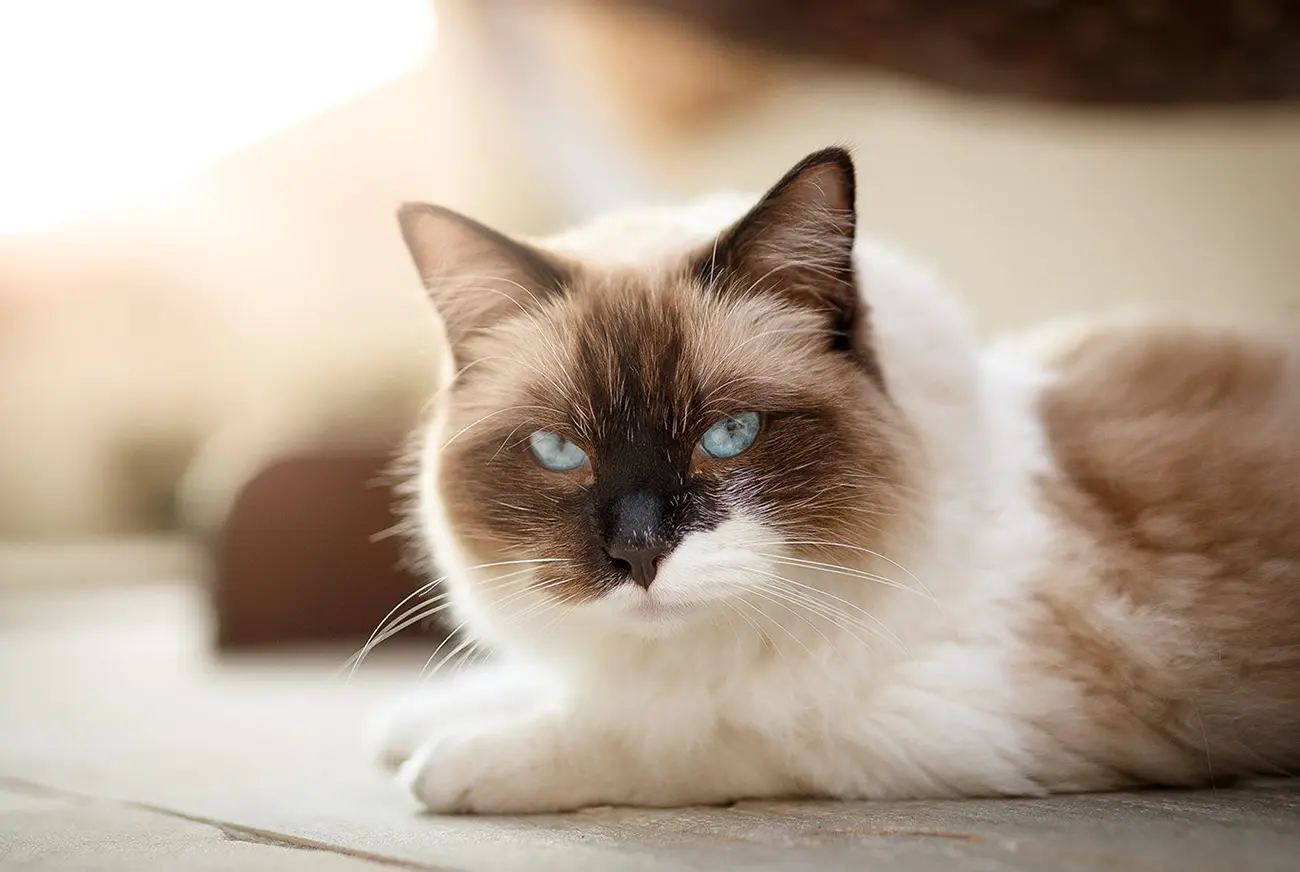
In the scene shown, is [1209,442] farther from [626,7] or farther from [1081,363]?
[626,7]

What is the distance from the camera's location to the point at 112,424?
687 centimetres

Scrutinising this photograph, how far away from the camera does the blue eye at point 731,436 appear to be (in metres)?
1.32

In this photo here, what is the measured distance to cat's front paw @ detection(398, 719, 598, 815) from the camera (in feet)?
4.47

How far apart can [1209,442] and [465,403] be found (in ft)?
3.49

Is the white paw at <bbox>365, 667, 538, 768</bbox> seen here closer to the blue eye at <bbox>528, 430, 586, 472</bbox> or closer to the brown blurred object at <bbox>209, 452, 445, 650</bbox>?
the blue eye at <bbox>528, 430, 586, 472</bbox>

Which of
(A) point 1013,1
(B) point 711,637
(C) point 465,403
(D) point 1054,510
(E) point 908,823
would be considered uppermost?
(A) point 1013,1

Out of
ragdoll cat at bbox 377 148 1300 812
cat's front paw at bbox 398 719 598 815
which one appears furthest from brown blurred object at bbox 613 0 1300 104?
cat's front paw at bbox 398 719 598 815

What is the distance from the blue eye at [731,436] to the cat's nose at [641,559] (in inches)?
6.7

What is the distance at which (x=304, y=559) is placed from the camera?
3451mm

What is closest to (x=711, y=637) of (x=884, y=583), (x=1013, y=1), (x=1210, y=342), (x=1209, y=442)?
(x=884, y=583)

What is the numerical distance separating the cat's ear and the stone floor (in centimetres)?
69

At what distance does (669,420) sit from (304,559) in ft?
8.11

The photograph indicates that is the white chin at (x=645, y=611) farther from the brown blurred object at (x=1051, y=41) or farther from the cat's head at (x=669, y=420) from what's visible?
the brown blurred object at (x=1051, y=41)

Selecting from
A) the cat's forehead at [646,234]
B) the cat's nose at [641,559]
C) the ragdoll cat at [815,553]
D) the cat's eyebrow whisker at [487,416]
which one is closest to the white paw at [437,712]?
the ragdoll cat at [815,553]
